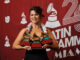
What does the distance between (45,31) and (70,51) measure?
0.62m

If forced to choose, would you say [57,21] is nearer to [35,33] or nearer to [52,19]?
[52,19]

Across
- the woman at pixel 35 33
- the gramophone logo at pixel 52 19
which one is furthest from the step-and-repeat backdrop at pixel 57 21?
the woman at pixel 35 33

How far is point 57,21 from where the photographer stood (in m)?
1.61

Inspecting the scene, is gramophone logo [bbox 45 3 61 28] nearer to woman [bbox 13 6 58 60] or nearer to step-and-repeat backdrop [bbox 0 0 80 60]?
step-and-repeat backdrop [bbox 0 0 80 60]

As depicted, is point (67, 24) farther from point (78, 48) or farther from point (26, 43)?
point (26, 43)

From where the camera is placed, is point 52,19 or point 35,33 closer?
point 35,33

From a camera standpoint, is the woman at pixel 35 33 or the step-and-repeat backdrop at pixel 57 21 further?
the step-and-repeat backdrop at pixel 57 21

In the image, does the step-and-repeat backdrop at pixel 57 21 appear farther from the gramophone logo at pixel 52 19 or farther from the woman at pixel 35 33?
the woman at pixel 35 33

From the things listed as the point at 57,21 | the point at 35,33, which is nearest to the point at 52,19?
the point at 57,21

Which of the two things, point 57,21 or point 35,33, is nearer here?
point 35,33

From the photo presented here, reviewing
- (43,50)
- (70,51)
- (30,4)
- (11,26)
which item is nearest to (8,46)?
(11,26)

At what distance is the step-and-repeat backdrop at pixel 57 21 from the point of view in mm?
1581

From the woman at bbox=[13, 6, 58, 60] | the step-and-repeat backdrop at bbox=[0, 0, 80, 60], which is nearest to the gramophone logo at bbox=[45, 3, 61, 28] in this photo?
the step-and-repeat backdrop at bbox=[0, 0, 80, 60]

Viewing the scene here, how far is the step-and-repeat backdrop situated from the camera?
5.19 ft
